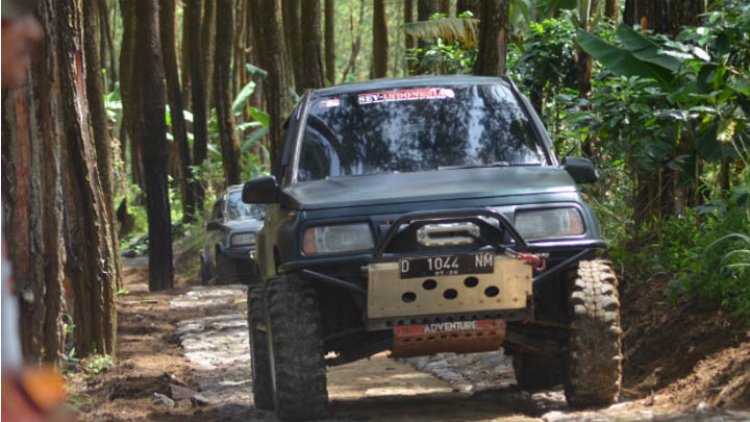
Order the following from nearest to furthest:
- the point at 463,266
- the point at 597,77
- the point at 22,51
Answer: the point at 22,51 → the point at 463,266 → the point at 597,77

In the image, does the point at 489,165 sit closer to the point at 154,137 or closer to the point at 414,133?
the point at 414,133

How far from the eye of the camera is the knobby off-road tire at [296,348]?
6918 mm

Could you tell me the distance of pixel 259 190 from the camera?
753 cm

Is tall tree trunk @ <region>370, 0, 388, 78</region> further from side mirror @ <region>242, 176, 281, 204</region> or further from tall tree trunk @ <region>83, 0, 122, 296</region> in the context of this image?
side mirror @ <region>242, 176, 281, 204</region>

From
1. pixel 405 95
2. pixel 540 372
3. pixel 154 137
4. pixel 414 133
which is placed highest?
pixel 405 95

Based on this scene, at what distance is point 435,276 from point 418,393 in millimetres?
2398

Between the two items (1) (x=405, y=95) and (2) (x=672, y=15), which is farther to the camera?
(2) (x=672, y=15)

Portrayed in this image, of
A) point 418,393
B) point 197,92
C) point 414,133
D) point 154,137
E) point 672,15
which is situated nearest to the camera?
point 414,133

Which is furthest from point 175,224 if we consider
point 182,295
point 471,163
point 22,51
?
point 22,51

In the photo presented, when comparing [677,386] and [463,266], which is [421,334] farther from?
[677,386]

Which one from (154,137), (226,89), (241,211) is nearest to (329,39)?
(226,89)

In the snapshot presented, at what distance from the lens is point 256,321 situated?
7816 millimetres

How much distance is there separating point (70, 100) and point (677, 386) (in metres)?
4.90

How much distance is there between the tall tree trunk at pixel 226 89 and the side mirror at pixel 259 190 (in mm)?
23646
